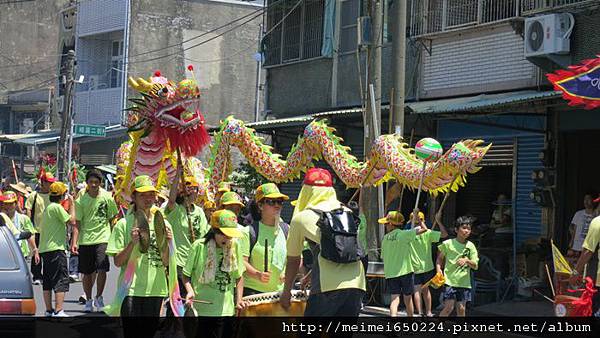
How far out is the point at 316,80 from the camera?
74.1ft

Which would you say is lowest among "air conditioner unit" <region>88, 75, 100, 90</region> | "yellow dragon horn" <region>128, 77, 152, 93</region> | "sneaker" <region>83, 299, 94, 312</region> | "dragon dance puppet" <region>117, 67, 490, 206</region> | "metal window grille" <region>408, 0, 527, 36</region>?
"sneaker" <region>83, 299, 94, 312</region>

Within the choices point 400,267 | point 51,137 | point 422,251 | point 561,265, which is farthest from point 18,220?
point 51,137

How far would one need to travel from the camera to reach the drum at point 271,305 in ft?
25.0

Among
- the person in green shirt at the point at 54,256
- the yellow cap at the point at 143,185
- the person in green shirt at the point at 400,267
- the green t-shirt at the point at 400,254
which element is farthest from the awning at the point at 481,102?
the yellow cap at the point at 143,185

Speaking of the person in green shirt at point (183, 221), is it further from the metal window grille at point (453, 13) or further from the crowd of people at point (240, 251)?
the metal window grille at point (453, 13)

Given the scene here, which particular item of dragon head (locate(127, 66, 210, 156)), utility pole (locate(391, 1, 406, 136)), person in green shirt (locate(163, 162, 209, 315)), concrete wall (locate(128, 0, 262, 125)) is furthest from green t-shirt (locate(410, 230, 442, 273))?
concrete wall (locate(128, 0, 262, 125))

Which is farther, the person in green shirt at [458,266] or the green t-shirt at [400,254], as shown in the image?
the green t-shirt at [400,254]

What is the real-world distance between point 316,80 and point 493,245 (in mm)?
7397

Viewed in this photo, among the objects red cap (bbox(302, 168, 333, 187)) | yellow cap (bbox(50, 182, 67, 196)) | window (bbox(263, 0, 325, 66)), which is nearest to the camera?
red cap (bbox(302, 168, 333, 187))

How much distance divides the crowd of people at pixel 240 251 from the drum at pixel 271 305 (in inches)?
3.2

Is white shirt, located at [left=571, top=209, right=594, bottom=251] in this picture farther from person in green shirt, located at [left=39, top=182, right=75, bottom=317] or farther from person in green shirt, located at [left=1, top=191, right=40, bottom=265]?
person in green shirt, located at [left=1, top=191, right=40, bottom=265]

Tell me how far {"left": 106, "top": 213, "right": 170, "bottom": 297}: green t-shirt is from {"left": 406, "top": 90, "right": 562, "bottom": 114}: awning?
22.8 feet

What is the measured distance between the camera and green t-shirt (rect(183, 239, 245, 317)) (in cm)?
781

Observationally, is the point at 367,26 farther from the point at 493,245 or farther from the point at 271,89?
the point at 271,89
